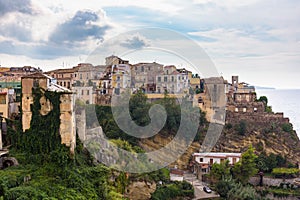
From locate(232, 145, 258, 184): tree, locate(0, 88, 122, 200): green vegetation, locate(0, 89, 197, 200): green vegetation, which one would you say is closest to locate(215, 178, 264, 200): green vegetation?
locate(232, 145, 258, 184): tree

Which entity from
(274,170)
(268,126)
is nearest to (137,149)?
(274,170)

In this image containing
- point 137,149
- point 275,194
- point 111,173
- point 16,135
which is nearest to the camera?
point 16,135

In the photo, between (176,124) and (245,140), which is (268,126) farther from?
(176,124)

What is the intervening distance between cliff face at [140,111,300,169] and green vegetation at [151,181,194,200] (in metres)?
5.44

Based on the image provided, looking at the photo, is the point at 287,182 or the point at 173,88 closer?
the point at 287,182

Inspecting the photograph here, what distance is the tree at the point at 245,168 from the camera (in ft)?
79.8

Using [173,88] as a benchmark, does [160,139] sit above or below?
below

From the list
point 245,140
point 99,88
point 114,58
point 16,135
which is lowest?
point 245,140

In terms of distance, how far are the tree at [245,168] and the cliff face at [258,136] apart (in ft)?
13.5

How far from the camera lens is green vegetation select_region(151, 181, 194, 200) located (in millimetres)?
19656

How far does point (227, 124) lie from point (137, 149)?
11.4 metres

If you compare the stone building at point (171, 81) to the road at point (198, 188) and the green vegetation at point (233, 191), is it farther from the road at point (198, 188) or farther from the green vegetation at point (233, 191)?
the green vegetation at point (233, 191)

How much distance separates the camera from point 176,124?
91.9 ft

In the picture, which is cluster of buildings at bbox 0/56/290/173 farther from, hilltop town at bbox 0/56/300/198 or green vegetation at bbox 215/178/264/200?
green vegetation at bbox 215/178/264/200
